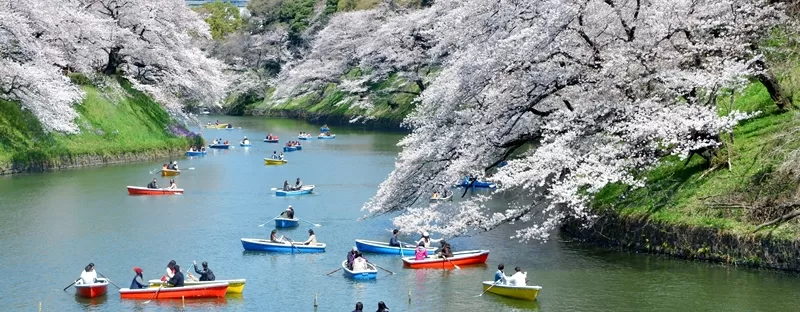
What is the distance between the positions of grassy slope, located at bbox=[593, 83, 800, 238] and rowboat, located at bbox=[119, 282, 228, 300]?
11562mm

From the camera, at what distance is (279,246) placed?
98.5 feet

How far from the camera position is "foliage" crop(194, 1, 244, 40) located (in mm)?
126938

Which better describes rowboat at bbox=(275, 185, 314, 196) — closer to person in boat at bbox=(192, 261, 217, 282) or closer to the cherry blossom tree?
the cherry blossom tree

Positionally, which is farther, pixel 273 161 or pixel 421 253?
pixel 273 161

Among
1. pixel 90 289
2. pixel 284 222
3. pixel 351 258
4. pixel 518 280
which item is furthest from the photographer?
pixel 284 222

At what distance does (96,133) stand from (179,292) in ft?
103

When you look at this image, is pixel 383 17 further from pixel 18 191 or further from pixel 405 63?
pixel 18 191

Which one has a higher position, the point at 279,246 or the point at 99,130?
the point at 99,130

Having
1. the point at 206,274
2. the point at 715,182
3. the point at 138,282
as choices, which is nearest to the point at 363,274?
the point at 206,274

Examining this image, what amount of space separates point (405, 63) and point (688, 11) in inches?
1956

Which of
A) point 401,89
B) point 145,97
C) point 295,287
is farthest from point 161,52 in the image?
point 295,287

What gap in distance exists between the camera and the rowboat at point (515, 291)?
23.5 m

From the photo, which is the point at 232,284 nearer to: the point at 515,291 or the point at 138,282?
the point at 138,282

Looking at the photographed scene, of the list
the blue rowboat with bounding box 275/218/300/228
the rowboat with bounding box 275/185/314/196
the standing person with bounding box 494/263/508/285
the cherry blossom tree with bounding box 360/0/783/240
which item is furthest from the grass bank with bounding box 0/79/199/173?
the standing person with bounding box 494/263/508/285
